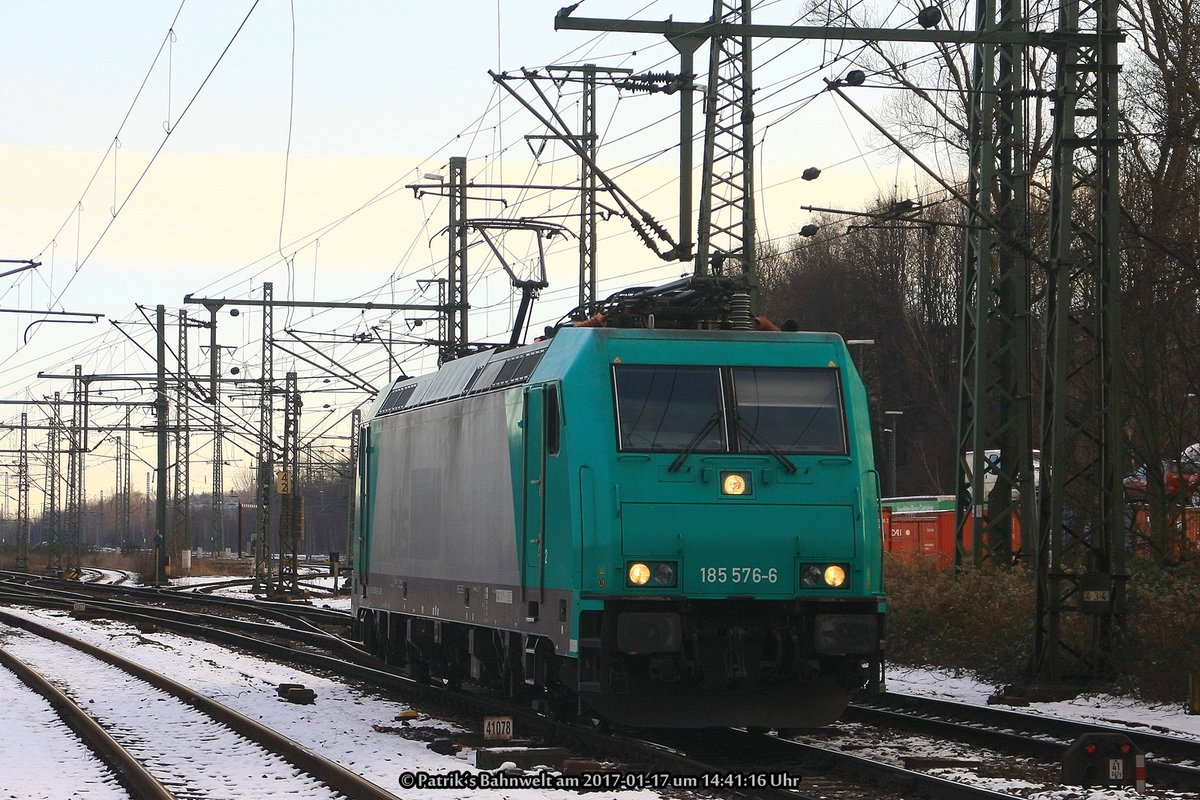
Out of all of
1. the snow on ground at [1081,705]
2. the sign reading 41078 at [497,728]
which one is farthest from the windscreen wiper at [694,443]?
the snow on ground at [1081,705]

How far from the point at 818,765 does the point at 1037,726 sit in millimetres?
2957

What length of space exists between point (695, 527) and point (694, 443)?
2.31 feet

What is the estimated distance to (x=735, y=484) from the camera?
1330 cm

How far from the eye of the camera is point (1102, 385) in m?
17.7

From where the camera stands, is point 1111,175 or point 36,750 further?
point 1111,175

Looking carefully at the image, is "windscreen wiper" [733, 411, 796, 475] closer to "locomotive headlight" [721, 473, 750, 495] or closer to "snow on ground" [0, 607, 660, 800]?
"locomotive headlight" [721, 473, 750, 495]

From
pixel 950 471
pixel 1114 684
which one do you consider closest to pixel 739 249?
pixel 1114 684

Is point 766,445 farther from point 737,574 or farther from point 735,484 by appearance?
point 737,574

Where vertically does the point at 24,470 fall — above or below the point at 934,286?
below

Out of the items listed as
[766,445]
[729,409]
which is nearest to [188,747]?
[729,409]

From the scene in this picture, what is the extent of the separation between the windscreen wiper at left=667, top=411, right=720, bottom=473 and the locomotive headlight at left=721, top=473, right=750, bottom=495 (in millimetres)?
321

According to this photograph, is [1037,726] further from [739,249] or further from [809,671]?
[739,249]

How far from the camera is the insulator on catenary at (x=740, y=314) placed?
14.5m

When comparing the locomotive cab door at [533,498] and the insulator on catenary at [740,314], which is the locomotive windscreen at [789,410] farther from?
the locomotive cab door at [533,498]
